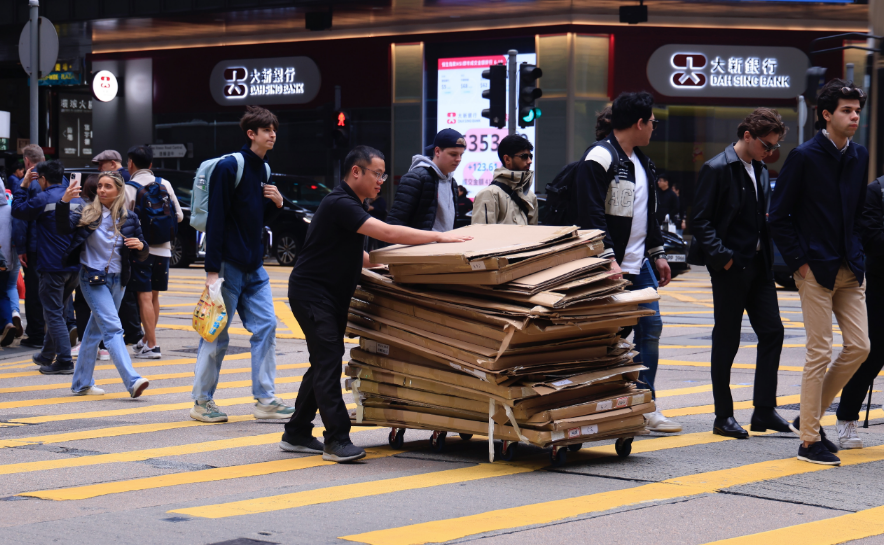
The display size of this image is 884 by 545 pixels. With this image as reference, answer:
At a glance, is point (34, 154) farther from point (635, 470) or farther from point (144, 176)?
point (635, 470)

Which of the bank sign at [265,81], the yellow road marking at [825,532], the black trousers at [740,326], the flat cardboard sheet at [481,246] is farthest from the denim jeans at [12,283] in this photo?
the bank sign at [265,81]

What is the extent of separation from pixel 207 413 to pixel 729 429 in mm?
3395

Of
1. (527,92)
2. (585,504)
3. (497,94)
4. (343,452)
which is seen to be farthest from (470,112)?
(585,504)

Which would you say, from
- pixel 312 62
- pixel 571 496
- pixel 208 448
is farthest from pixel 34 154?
pixel 312 62

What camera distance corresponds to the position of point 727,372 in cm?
740

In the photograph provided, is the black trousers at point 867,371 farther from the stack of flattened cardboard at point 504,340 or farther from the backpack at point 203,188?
the backpack at point 203,188

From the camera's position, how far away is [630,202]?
7.31m

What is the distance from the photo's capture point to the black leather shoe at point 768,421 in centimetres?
748

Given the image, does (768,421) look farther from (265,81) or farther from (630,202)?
(265,81)

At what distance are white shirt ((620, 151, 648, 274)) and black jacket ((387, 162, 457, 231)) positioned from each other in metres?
1.31

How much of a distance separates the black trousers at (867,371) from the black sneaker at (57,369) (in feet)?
21.6

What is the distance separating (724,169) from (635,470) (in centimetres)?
216

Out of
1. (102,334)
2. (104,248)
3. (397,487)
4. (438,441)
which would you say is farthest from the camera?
(104,248)

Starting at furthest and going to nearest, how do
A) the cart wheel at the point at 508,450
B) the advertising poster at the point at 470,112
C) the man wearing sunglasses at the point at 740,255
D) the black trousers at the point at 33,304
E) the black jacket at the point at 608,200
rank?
the advertising poster at the point at 470,112 < the black trousers at the point at 33,304 < the man wearing sunglasses at the point at 740,255 < the black jacket at the point at 608,200 < the cart wheel at the point at 508,450
